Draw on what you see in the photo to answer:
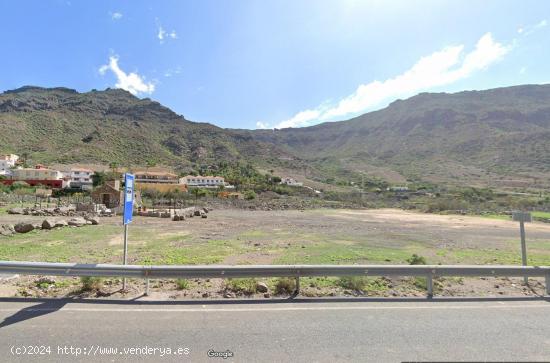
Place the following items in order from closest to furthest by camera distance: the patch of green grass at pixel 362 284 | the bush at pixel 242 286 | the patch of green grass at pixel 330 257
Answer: the bush at pixel 242 286 < the patch of green grass at pixel 362 284 < the patch of green grass at pixel 330 257

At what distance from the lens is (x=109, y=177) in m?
76.4

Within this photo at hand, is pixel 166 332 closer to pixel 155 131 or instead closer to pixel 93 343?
pixel 93 343

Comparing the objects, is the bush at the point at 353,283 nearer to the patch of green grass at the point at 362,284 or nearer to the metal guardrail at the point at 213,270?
the patch of green grass at the point at 362,284

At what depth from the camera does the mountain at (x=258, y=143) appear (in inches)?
4252

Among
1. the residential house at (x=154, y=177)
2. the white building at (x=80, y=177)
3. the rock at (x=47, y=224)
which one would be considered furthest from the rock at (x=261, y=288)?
the residential house at (x=154, y=177)

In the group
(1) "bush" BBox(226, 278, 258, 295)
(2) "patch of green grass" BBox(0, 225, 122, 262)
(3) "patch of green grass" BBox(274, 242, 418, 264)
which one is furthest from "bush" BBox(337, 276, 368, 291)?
(2) "patch of green grass" BBox(0, 225, 122, 262)

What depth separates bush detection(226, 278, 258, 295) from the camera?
254 inches

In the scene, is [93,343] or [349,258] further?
[349,258]

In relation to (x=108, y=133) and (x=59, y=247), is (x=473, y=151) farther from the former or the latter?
(x=59, y=247)

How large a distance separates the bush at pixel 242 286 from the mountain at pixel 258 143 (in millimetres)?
110748

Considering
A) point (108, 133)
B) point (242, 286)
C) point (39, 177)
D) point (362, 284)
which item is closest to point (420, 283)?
point (362, 284)

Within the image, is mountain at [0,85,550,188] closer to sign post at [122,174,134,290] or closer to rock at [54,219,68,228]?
rock at [54,219,68,228]

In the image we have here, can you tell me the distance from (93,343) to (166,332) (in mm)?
922

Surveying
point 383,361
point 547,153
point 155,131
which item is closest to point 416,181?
point 547,153
